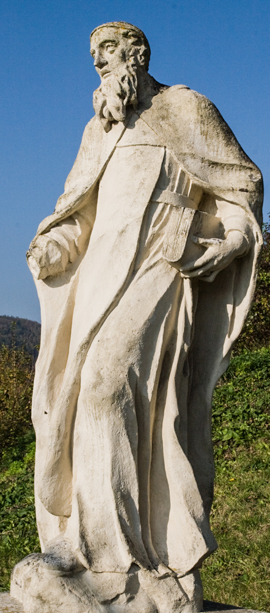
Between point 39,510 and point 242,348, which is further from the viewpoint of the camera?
point 242,348

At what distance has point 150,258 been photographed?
3.42 metres

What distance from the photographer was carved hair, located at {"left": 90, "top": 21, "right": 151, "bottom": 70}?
354cm

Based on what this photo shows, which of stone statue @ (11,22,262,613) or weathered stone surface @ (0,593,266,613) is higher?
stone statue @ (11,22,262,613)

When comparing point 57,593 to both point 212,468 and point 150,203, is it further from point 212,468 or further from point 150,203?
point 150,203

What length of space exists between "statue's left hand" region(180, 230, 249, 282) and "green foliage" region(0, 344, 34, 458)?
9.31 m

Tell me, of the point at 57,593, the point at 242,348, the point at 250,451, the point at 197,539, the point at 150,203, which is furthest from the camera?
the point at 242,348

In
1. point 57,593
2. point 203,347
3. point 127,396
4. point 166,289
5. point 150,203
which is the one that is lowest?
point 57,593

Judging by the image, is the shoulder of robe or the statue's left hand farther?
the shoulder of robe

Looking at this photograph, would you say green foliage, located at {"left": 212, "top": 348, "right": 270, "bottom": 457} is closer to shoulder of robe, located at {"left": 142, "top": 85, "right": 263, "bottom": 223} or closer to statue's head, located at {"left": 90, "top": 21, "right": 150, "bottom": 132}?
shoulder of robe, located at {"left": 142, "top": 85, "right": 263, "bottom": 223}

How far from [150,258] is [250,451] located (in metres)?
5.38

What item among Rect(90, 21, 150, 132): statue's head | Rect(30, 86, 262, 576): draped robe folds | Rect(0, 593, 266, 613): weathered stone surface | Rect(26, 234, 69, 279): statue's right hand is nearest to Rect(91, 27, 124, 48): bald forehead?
Rect(90, 21, 150, 132): statue's head

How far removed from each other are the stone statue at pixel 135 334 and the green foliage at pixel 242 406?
5148 mm

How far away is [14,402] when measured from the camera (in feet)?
42.7

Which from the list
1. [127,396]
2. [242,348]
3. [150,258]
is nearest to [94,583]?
[127,396]
